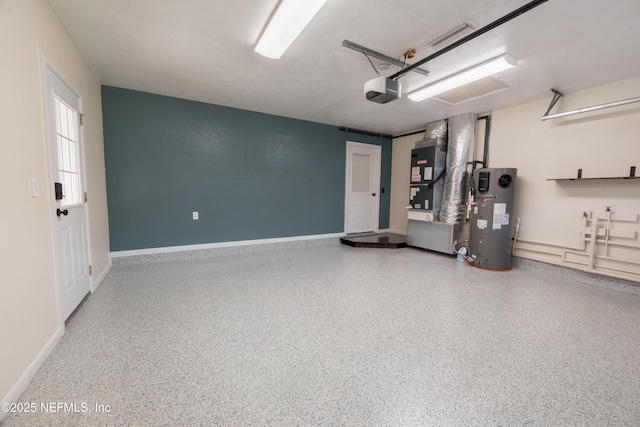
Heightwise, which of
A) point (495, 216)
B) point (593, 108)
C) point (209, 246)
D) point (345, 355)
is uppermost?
point (593, 108)

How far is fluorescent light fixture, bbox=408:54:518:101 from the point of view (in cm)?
252

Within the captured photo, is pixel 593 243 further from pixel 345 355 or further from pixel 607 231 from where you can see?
pixel 345 355

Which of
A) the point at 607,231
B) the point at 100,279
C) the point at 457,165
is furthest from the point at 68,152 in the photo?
the point at 607,231

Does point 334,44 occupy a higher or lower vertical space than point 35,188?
higher

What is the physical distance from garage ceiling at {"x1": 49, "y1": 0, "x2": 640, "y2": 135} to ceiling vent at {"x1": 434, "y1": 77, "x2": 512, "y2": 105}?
10 cm

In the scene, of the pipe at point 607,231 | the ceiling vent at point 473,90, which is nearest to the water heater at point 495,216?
the pipe at point 607,231

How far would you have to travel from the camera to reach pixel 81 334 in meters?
1.97

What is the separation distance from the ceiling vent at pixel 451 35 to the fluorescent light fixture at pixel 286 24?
1.20 meters

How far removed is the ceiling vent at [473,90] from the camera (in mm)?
3191

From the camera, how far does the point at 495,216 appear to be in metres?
3.74

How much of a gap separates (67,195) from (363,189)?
5.10 meters

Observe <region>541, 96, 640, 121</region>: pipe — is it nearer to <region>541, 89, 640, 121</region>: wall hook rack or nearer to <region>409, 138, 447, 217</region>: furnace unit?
<region>541, 89, 640, 121</region>: wall hook rack

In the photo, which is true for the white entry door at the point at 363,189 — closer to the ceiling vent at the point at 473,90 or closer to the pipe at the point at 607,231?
the ceiling vent at the point at 473,90

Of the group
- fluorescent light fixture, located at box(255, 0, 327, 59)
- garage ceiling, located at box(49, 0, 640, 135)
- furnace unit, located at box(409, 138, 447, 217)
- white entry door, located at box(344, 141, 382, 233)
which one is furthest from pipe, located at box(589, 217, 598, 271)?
fluorescent light fixture, located at box(255, 0, 327, 59)
